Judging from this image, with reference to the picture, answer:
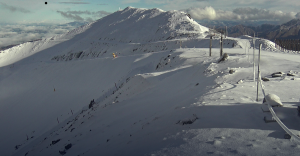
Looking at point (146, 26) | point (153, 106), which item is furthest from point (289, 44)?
point (146, 26)

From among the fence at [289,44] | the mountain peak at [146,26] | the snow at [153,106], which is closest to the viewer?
the snow at [153,106]

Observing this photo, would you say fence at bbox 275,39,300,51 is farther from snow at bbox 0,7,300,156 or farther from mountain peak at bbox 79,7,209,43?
mountain peak at bbox 79,7,209,43

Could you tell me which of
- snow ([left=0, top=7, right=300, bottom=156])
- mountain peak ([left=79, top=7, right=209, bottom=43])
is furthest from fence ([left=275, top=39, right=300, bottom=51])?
mountain peak ([left=79, top=7, right=209, bottom=43])

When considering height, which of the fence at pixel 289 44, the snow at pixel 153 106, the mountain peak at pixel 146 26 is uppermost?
the mountain peak at pixel 146 26

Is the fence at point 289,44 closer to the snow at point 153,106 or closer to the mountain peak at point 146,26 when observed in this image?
the snow at point 153,106

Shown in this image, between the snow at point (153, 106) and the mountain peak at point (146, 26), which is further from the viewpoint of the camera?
the mountain peak at point (146, 26)

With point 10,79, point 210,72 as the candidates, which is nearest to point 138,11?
point 10,79

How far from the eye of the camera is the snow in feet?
20.5

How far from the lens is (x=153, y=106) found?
12500 millimetres

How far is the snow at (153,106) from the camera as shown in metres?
6.24

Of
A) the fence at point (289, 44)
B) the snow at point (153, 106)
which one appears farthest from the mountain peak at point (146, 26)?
the fence at point (289, 44)

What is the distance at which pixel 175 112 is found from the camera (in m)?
9.04

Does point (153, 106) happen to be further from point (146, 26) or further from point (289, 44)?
point (146, 26)

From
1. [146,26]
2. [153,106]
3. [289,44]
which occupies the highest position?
[146,26]
